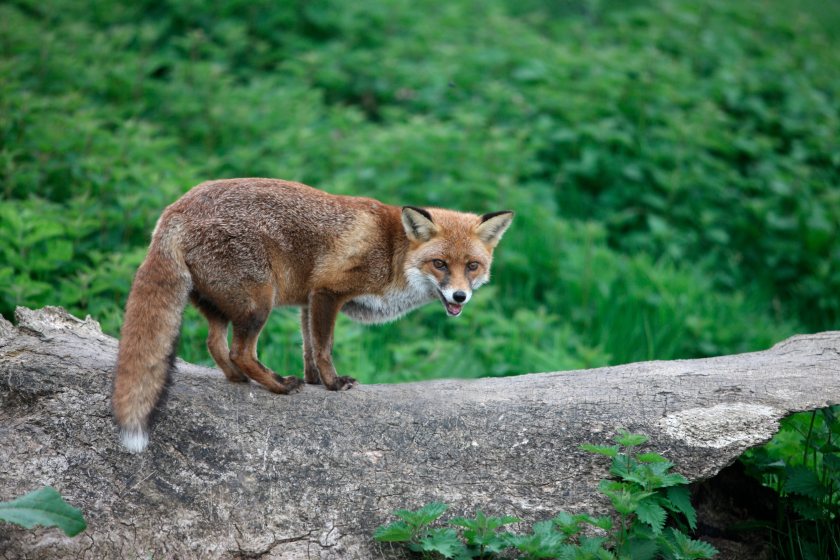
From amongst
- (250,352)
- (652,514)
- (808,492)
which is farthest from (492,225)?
(808,492)

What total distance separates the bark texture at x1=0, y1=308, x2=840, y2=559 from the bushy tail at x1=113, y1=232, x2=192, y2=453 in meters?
0.24

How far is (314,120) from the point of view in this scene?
35.5 feet

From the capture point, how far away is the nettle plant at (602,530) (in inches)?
156

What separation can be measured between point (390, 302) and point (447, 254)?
1.69 feet

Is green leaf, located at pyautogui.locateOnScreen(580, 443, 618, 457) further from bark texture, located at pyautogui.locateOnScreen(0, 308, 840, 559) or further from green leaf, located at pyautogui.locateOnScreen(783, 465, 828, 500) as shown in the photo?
green leaf, located at pyautogui.locateOnScreen(783, 465, 828, 500)

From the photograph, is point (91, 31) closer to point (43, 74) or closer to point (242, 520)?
point (43, 74)

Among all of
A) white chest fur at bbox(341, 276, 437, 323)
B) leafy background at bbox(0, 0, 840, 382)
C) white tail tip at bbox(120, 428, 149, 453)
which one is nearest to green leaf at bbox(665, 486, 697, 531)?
white chest fur at bbox(341, 276, 437, 323)

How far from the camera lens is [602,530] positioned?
170 inches

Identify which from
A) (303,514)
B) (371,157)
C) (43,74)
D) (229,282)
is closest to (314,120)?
(371,157)

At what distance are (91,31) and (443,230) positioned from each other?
7.69 m

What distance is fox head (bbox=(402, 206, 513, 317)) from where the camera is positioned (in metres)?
5.62

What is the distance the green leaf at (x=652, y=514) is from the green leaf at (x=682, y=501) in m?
0.12

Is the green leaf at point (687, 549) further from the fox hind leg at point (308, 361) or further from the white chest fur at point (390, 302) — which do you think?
the fox hind leg at point (308, 361)

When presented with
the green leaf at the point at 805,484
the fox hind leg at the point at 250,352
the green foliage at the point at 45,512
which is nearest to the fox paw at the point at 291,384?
the fox hind leg at the point at 250,352
